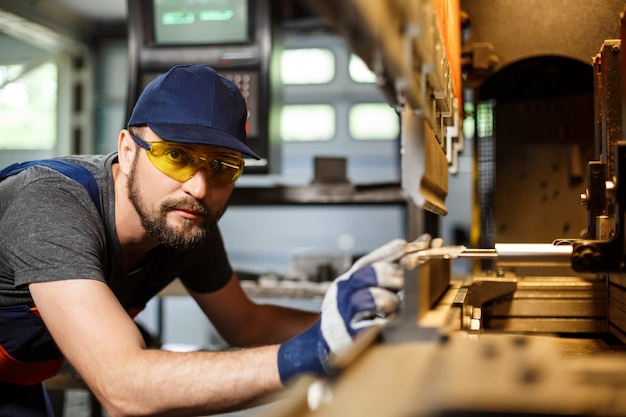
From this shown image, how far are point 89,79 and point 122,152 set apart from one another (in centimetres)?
482

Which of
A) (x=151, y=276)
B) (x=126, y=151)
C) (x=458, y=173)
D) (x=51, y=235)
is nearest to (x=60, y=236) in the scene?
(x=51, y=235)

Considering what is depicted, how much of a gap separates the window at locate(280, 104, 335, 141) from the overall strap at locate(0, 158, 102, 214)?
15.7ft

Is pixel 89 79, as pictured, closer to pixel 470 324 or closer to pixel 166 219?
pixel 166 219

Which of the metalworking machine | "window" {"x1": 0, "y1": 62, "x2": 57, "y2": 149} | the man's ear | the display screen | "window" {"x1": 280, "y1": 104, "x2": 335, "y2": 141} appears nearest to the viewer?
the metalworking machine

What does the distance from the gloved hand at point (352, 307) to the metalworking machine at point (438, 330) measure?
0.14 feet

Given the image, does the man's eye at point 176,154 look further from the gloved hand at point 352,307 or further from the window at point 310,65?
the window at point 310,65

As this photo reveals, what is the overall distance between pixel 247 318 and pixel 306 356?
38.3 inches

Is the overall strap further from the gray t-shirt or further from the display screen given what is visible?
the display screen

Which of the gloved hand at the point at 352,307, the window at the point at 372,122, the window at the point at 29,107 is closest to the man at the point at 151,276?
the gloved hand at the point at 352,307

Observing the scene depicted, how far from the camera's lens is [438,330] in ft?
2.76

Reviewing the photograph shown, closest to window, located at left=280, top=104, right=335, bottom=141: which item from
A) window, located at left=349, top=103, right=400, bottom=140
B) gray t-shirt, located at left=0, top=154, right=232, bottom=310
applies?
window, located at left=349, top=103, right=400, bottom=140

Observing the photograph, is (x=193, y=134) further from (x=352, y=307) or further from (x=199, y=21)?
(x=199, y=21)

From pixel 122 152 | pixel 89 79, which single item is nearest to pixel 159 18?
pixel 122 152

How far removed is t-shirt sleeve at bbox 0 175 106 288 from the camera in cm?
135
